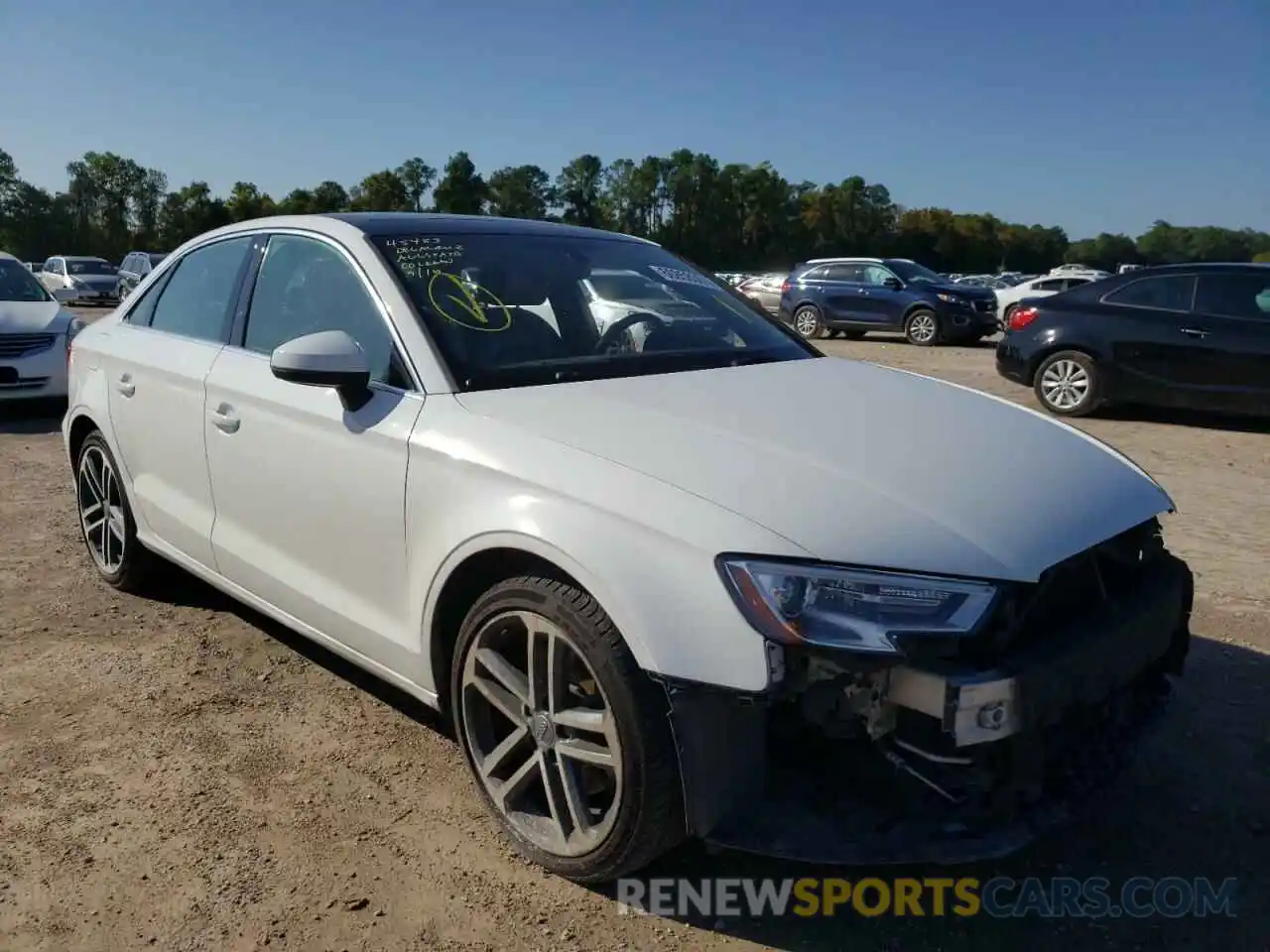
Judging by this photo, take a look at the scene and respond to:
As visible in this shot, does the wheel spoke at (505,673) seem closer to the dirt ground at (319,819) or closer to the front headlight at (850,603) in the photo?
the dirt ground at (319,819)

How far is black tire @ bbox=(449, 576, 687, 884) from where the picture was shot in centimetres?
218

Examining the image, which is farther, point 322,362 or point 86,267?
point 86,267

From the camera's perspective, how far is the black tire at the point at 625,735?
2180 mm

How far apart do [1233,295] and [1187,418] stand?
4.26ft

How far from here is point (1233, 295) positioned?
9.23 metres

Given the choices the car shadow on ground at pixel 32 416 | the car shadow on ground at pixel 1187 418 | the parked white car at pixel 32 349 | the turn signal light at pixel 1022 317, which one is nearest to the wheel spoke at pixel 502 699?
the car shadow on ground at pixel 32 416

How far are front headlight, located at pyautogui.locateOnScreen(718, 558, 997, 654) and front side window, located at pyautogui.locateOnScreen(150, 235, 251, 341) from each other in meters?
2.53

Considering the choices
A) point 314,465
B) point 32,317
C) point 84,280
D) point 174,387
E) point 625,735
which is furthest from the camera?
point 84,280

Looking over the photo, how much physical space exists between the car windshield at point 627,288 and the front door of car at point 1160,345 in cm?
730

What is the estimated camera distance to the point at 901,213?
114438mm

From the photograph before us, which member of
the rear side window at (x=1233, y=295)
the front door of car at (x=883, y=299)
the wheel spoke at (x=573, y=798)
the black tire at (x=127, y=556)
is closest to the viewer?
the wheel spoke at (x=573, y=798)

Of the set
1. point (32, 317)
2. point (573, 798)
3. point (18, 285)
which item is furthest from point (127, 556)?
point (18, 285)

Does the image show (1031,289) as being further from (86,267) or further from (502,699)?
(86,267)

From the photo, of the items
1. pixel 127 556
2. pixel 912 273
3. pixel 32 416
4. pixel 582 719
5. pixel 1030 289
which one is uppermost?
pixel 912 273
